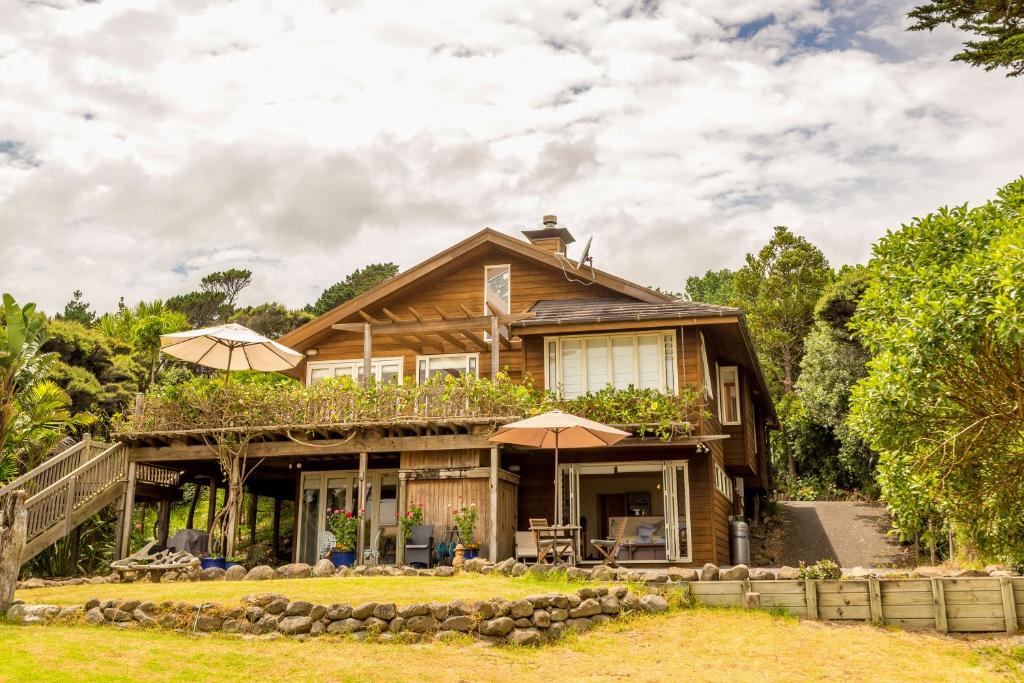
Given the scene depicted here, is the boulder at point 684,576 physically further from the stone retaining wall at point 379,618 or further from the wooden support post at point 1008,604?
the wooden support post at point 1008,604

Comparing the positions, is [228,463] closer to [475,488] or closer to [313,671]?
[475,488]

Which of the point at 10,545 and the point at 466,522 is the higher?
the point at 466,522

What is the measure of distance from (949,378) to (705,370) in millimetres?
8386

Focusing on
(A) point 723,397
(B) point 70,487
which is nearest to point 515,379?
(A) point 723,397

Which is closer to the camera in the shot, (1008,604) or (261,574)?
(1008,604)

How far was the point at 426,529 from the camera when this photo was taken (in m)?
17.7

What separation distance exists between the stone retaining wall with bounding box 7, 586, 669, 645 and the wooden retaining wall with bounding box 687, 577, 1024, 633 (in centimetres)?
240

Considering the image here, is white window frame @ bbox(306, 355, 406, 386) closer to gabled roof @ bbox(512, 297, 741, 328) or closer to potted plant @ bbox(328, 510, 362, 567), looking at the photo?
gabled roof @ bbox(512, 297, 741, 328)

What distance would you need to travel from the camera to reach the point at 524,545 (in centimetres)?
1839

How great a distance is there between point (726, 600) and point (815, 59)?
9.74 meters

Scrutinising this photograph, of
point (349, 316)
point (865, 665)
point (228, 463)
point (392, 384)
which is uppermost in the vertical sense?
point (349, 316)

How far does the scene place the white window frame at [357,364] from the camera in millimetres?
22641

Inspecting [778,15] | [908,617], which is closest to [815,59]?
[778,15]

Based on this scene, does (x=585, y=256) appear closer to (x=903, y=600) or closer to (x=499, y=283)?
(x=499, y=283)
